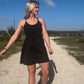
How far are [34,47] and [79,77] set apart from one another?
2772mm

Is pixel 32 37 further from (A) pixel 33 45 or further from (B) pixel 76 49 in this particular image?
(B) pixel 76 49

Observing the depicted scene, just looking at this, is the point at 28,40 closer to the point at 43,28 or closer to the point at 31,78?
the point at 43,28

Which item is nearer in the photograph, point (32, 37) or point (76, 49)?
point (32, 37)

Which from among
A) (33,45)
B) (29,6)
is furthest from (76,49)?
(29,6)

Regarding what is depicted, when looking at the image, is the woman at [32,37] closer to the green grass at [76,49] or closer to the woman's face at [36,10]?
the woman's face at [36,10]

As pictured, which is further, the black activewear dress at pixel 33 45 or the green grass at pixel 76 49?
the green grass at pixel 76 49

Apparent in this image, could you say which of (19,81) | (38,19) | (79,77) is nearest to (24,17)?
(38,19)

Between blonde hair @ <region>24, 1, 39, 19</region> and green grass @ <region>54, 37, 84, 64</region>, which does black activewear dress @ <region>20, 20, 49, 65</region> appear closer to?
blonde hair @ <region>24, 1, 39, 19</region>

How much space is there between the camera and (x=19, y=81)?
478cm

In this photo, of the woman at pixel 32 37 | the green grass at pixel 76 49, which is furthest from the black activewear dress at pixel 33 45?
the green grass at pixel 76 49

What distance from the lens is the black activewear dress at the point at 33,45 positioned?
2859 mm

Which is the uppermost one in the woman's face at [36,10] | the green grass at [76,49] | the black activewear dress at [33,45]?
the woman's face at [36,10]

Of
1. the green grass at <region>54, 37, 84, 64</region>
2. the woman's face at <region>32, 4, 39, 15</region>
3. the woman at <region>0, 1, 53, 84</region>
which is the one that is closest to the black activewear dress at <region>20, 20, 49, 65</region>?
the woman at <region>0, 1, 53, 84</region>

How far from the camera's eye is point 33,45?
116 inches
